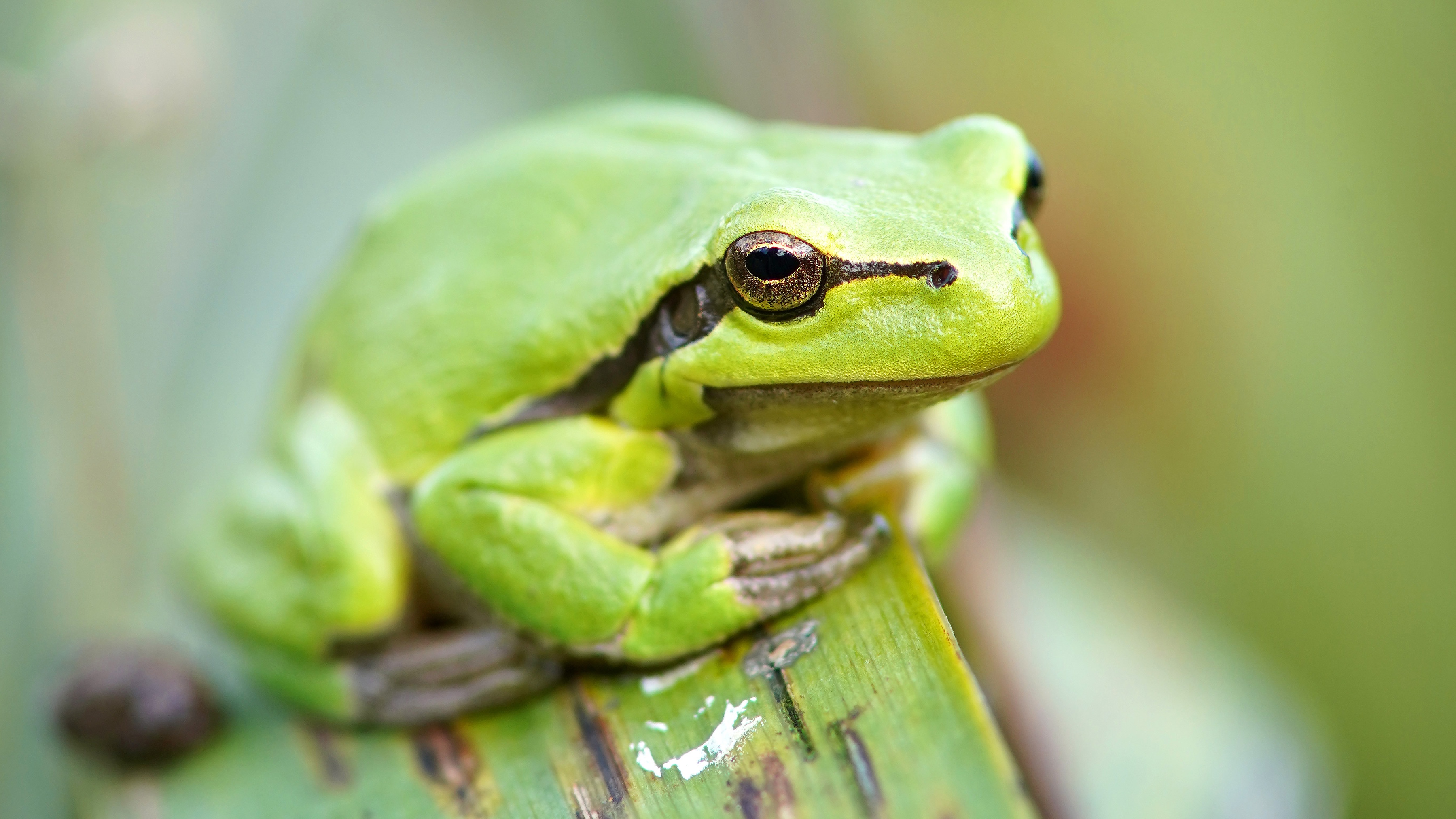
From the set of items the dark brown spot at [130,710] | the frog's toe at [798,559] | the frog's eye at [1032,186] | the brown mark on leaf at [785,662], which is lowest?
the dark brown spot at [130,710]

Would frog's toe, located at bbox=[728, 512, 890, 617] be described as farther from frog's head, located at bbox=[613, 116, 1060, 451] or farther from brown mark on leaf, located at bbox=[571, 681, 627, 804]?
brown mark on leaf, located at bbox=[571, 681, 627, 804]

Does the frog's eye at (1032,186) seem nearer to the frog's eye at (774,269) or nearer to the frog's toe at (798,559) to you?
the frog's eye at (774,269)

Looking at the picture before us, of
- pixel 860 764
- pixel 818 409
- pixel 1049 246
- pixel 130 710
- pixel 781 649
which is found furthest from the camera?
pixel 1049 246

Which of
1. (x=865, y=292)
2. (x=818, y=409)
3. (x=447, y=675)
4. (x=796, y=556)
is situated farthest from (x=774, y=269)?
(x=447, y=675)

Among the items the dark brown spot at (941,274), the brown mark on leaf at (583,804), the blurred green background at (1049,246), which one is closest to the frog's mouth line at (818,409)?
the dark brown spot at (941,274)

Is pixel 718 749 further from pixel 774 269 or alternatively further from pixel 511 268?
pixel 511 268

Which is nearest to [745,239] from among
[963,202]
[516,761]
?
[963,202]
